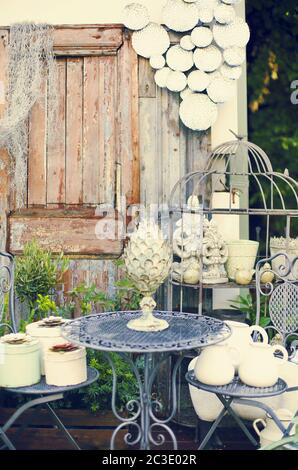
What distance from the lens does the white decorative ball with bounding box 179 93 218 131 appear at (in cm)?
374

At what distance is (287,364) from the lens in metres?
2.59

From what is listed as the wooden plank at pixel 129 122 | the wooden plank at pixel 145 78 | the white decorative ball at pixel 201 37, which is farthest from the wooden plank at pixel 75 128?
the white decorative ball at pixel 201 37

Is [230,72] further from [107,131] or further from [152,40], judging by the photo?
[107,131]

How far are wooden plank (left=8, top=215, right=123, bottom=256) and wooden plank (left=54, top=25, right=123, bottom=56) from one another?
112cm

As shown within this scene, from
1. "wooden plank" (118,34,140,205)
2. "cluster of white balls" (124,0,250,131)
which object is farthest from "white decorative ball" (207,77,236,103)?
"wooden plank" (118,34,140,205)

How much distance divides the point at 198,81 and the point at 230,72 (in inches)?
9.1

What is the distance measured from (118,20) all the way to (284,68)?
211cm

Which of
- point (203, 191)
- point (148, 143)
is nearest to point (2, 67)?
point (148, 143)

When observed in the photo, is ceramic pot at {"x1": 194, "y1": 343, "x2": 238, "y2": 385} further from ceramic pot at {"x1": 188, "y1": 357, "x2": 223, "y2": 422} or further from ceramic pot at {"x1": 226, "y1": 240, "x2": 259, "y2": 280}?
ceramic pot at {"x1": 226, "y1": 240, "x2": 259, "y2": 280}

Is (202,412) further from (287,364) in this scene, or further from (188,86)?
(188,86)

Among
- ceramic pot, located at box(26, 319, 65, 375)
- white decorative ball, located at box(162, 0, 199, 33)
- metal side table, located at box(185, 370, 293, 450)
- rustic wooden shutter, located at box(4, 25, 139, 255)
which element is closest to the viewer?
metal side table, located at box(185, 370, 293, 450)

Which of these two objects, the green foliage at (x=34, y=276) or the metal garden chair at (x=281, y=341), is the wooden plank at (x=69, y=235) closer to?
the green foliage at (x=34, y=276)

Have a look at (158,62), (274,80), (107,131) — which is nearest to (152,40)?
(158,62)

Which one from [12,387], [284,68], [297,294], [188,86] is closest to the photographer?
[12,387]
